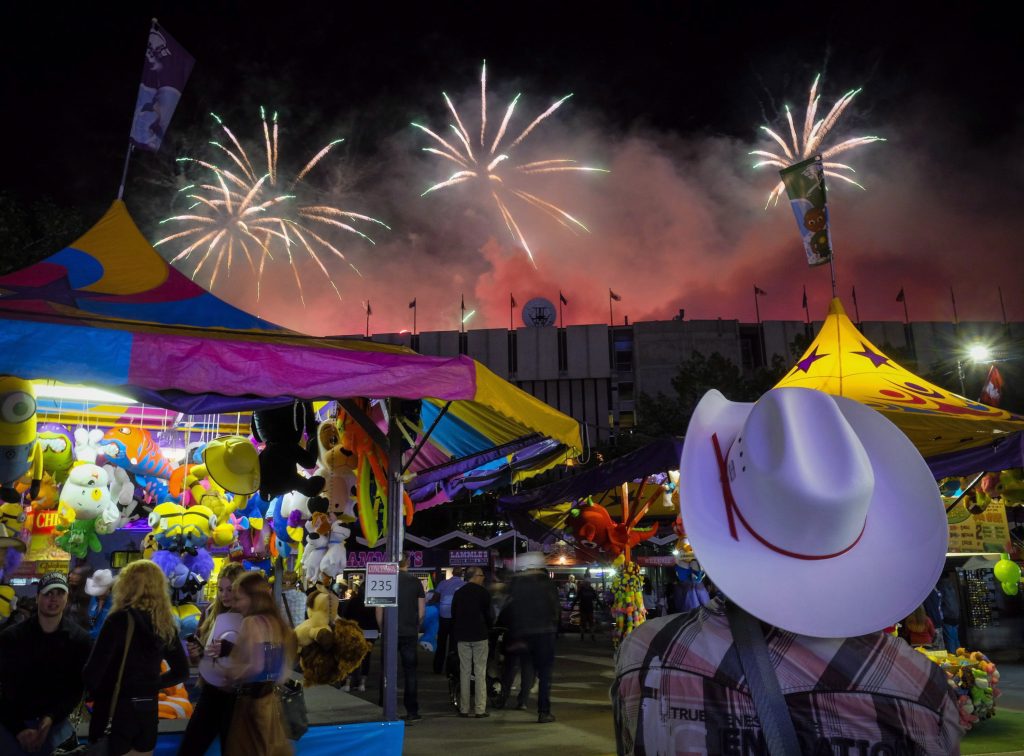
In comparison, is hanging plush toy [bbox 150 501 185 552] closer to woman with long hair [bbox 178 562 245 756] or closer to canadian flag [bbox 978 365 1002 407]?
woman with long hair [bbox 178 562 245 756]

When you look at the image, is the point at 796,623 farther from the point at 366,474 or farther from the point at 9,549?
the point at 9,549

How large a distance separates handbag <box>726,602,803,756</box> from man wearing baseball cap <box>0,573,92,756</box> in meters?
4.16

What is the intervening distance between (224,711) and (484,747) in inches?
139

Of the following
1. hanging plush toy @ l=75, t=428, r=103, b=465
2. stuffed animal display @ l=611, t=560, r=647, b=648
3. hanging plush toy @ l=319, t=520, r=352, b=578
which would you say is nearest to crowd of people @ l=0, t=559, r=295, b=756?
hanging plush toy @ l=319, t=520, r=352, b=578

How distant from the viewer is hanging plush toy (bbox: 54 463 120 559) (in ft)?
23.7

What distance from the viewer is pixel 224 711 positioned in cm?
411

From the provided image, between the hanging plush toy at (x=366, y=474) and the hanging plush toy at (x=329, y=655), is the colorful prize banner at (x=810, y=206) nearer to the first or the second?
the hanging plush toy at (x=366, y=474)

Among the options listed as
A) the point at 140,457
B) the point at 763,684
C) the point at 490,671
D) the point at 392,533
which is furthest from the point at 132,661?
the point at 490,671

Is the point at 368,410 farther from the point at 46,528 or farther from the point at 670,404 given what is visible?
the point at 670,404

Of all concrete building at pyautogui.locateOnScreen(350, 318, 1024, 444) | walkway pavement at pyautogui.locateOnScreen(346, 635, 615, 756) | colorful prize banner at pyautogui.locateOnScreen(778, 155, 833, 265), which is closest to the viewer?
walkway pavement at pyautogui.locateOnScreen(346, 635, 615, 756)

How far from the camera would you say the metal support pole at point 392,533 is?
204 inches

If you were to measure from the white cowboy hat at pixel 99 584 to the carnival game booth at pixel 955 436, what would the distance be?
310 inches

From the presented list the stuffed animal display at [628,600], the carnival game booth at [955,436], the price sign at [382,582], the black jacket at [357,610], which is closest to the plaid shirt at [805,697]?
the price sign at [382,582]

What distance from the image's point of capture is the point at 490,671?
10617 millimetres
